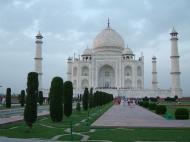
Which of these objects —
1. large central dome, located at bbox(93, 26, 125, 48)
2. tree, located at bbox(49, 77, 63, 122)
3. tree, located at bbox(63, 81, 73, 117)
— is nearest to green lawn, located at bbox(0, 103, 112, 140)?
tree, located at bbox(49, 77, 63, 122)

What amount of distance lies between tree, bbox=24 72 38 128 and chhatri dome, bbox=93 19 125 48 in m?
45.8

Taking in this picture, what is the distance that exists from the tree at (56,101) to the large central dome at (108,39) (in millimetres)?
43978

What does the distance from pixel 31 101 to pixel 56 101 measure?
6.63ft

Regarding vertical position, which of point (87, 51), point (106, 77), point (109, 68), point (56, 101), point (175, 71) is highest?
point (87, 51)

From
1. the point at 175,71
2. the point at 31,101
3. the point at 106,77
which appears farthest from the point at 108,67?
the point at 31,101

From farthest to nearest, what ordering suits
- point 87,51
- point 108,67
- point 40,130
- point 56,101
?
1. point 87,51
2. point 108,67
3. point 56,101
4. point 40,130

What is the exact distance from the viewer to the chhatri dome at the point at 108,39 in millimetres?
56237

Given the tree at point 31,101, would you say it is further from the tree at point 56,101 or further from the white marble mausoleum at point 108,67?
the white marble mausoleum at point 108,67

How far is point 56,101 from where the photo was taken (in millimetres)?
12148

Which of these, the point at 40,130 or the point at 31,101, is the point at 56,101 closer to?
the point at 31,101

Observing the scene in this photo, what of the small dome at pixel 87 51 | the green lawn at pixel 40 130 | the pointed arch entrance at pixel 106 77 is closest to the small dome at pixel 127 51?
the pointed arch entrance at pixel 106 77

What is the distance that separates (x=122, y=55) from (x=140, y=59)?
3107 millimetres

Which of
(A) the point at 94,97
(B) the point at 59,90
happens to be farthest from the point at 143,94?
(B) the point at 59,90

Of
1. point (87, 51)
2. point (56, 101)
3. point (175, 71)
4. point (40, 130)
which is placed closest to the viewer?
point (40, 130)
